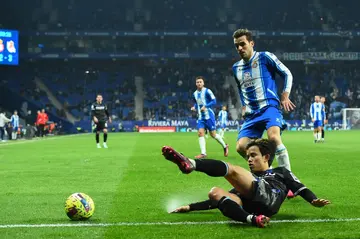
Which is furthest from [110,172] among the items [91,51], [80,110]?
[91,51]

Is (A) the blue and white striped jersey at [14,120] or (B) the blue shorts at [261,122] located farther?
(A) the blue and white striped jersey at [14,120]

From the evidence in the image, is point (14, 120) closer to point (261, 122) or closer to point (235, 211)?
point (261, 122)

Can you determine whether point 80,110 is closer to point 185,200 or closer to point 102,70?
point 102,70

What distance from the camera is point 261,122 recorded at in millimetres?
8664

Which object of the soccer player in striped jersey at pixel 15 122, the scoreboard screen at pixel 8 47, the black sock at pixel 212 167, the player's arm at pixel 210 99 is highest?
the scoreboard screen at pixel 8 47

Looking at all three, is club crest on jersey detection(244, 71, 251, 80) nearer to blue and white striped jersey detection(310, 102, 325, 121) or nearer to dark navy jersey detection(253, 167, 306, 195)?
dark navy jersey detection(253, 167, 306, 195)

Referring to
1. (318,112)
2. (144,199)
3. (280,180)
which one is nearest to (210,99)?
(144,199)

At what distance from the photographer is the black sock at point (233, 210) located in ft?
18.6

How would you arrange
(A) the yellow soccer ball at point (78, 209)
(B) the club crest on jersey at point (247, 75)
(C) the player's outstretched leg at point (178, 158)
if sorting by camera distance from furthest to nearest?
(B) the club crest on jersey at point (247, 75) < (A) the yellow soccer ball at point (78, 209) < (C) the player's outstretched leg at point (178, 158)

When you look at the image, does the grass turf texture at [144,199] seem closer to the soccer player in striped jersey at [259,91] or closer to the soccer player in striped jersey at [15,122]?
the soccer player in striped jersey at [259,91]

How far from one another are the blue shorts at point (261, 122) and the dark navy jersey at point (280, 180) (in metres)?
2.08

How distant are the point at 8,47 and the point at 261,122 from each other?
35.5 metres

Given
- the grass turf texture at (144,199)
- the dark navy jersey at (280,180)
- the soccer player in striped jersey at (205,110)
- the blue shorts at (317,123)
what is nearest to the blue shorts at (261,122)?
the grass turf texture at (144,199)

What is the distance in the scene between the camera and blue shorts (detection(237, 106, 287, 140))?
28.2 ft
